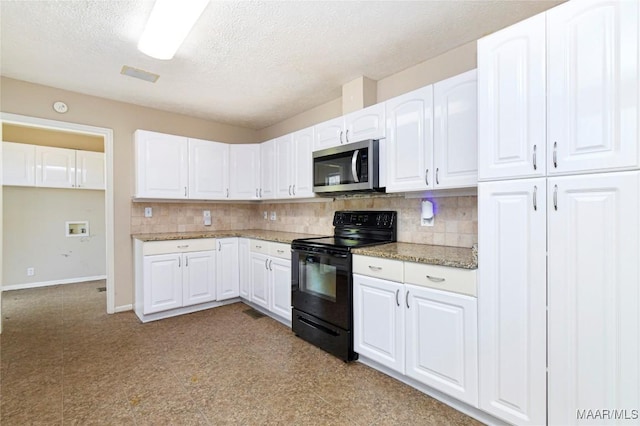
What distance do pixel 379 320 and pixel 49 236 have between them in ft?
18.3

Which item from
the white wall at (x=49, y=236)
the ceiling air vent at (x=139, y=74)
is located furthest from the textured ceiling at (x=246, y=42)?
the white wall at (x=49, y=236)

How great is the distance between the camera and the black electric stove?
7.70 ft

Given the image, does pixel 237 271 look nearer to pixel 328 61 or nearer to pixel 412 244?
→ pixel 412 244

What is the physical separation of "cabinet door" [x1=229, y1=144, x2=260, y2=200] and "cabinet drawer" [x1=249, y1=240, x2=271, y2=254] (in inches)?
29.1

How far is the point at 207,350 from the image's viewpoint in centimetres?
259

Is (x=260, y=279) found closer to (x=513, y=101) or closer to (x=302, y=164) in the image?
(x=302, y=164)

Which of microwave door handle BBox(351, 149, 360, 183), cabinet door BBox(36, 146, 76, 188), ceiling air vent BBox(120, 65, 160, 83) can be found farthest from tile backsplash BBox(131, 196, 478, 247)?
cabinet door BBox(36, 146, 76, 188)

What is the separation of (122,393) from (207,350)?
27.5 inches

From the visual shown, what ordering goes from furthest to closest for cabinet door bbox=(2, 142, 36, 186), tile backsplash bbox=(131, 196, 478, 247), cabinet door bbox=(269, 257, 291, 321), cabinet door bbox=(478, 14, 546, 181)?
cabinet door bbox=(2, 142, 36, 186) → cabinet door bbox=(269, 257, 291, 321) → tile backsplash bbox=(131, 196, 478, 247) → cabinet door bbox=(478, 14, 546, 181)

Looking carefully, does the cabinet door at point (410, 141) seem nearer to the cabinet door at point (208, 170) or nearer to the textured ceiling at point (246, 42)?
the textured ceiling at point (246, 42)

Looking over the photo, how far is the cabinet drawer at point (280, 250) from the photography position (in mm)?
3037

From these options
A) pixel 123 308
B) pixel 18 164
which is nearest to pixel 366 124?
pixel 123 308

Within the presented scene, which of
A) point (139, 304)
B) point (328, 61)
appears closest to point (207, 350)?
point (139, 304)

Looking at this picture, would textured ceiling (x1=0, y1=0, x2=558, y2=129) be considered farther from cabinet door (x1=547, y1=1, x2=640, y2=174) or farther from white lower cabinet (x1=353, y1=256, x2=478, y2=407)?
white lower cabinet (x1=353, y1=256, x2=478, y2=407)
